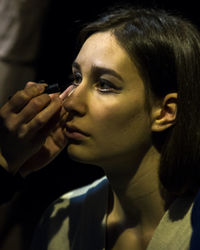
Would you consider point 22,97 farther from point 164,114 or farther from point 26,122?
point 164,114

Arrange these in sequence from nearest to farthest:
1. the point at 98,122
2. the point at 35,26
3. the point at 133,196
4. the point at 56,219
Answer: the point at 98,122
the point at 133,196
the point at 56,219
the point at 35,26

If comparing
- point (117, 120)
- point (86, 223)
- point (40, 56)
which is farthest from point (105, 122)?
point (40, 56)

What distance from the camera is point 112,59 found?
1.11 m

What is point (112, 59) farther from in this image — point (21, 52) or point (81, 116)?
point (21, 52)

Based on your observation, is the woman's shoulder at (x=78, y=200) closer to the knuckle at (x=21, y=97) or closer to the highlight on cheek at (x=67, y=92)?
the highlight on cheek at (x=67, y=92)

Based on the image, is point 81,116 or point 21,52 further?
point 21,52

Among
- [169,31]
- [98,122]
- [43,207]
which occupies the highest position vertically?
[169,31]

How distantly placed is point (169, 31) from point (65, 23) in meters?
0.70

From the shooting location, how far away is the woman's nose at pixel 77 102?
3.61 ft

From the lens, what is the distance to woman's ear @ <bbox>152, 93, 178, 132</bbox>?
1159mm

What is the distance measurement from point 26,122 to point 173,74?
436 mm

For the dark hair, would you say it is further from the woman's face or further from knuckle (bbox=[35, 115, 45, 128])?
knuckle (bbox=[35, 115, 45, 128])

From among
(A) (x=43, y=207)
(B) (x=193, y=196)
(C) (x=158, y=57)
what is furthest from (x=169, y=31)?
(A) (x=43, y=207)

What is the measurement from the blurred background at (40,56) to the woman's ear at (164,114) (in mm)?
480
